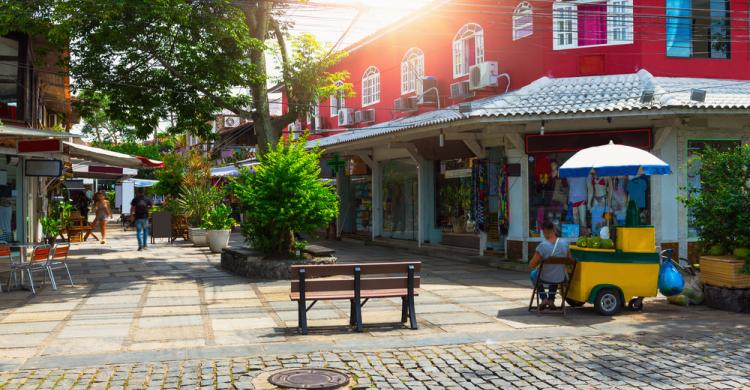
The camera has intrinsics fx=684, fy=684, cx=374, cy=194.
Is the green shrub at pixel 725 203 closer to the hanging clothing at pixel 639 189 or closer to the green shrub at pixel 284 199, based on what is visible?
the hanging clothing at pixel 639 189

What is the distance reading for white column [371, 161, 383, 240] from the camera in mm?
22594

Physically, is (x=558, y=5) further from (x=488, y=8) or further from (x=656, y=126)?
(x=656, y=126)

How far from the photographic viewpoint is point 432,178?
19.5m

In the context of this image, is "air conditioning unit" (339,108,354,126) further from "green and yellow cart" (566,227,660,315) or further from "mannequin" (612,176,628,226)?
"green and yellow cart" (566,227,660,315)

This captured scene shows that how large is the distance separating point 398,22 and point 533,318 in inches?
601

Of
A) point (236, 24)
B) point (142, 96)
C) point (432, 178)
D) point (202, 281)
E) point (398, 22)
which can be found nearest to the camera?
point (202, 281)

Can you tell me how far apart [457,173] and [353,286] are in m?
10.4

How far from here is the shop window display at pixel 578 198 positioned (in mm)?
14422

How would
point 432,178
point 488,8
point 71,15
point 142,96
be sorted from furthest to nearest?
point 432,178 < point 488,8 < point 142,96 < point 71,15

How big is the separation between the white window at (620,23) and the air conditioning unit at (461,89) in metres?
3.92

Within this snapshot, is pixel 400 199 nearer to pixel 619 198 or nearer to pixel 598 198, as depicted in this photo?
pixel 598 198

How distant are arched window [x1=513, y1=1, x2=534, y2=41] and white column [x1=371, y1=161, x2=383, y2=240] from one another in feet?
23.8

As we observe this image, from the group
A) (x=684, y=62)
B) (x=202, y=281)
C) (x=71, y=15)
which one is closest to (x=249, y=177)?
(x=202, y=281)

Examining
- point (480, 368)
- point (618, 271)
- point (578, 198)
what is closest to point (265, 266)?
point (618, 271)
